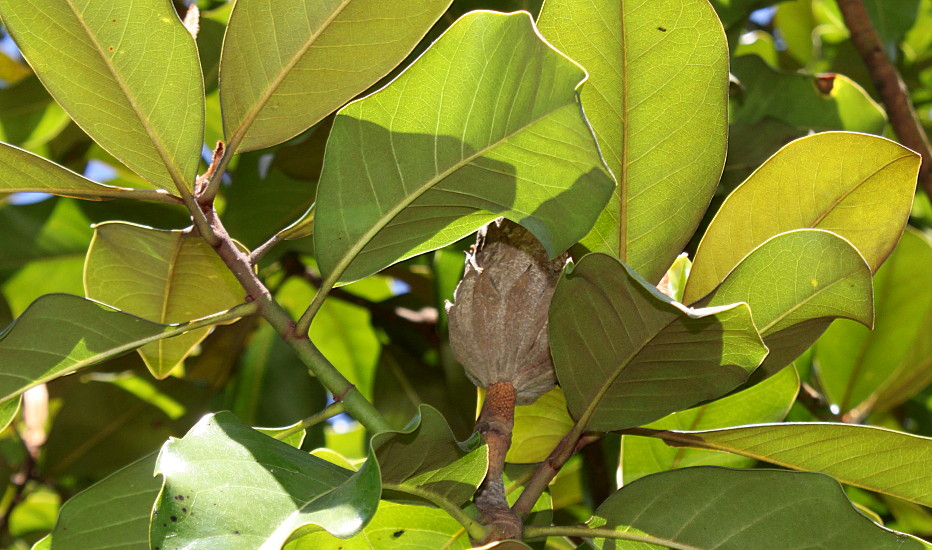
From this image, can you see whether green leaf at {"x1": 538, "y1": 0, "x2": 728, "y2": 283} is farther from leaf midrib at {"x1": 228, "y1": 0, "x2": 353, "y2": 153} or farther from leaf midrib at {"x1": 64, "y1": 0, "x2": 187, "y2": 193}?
leaf midrib at {"x1": 64, "y1": 0, "x2": 187, "y2": 193}

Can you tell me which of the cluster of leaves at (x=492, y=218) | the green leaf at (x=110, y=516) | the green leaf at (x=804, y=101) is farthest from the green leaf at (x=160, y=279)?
the green leaf at (x=804, y=101)

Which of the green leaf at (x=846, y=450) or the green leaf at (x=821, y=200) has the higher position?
the green leaf at (x=821, y=200)

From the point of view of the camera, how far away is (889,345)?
5.83 ft

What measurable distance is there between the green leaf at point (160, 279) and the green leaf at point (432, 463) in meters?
0.51

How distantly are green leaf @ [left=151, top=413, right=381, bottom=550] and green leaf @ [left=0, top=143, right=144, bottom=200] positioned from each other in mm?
325

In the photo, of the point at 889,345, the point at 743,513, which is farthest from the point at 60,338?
the point at 889,345

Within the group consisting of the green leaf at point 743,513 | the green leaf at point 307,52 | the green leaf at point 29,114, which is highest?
the green leaf at point 307,52

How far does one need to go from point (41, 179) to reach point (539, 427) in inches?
26.8

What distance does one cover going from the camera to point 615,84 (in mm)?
898

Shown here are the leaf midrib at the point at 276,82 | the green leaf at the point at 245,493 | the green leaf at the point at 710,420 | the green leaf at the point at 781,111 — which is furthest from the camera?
the green leaf at the point at 781,111

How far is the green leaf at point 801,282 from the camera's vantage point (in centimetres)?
78

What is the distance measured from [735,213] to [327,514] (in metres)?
0.58

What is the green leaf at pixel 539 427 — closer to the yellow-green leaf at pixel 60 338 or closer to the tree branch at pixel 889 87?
the yellow-green leaf at pixel 60 338

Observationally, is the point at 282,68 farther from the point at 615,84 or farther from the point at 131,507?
the point at 131,507
